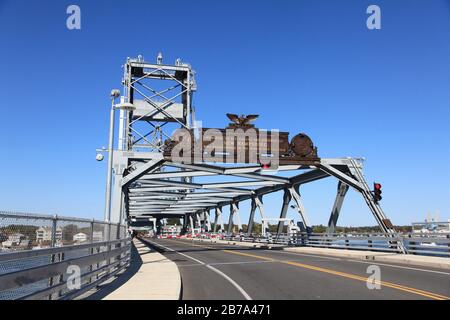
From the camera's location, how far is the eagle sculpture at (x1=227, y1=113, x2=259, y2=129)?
30.5 m

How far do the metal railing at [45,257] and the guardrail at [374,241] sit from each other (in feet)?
52.6

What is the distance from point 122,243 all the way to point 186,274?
3586mm

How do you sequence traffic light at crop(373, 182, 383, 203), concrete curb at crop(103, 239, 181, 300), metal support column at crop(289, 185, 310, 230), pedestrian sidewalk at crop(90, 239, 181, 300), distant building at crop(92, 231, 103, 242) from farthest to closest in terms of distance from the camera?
metal support column at crop(289, 185, 310, 230)
traffic light at crop(373, 182, 383, 203)
distant building at crop(92, 231, 103, 242)
pedestrian sidewalk at crop(90, 239, 181, 300)
concrete curb at crop(103, 239, 181, 300)

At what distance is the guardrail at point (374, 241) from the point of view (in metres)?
21.1

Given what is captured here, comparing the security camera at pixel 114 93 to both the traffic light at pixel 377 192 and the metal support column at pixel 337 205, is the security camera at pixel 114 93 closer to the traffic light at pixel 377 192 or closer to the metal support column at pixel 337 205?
the traffic light at pixel 377 192

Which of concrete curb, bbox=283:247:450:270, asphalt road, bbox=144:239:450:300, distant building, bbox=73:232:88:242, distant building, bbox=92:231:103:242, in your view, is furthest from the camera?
concrete curb, bbox=283:247:450:270

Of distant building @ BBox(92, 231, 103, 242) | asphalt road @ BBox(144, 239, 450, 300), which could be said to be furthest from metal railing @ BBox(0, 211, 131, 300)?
asphalt road @ BBox(144, 239, 450, 300)

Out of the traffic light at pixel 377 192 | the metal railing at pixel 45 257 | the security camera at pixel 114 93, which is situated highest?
the security camera at pixel 114 93

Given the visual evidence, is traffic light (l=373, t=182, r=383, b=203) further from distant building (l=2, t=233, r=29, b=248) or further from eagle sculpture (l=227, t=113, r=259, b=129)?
distant building (l=2, t=233, r=29, b=248)

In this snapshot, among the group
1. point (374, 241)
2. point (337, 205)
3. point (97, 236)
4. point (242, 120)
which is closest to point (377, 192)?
point (374, 241)

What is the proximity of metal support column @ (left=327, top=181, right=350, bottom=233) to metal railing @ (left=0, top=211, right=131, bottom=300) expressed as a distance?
23.8m

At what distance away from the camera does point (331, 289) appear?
10719 mm

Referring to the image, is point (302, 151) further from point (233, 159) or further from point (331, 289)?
point (331, 289)

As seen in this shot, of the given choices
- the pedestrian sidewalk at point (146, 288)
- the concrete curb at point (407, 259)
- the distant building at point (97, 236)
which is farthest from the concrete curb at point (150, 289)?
the concrete curb at point (407, 259)
